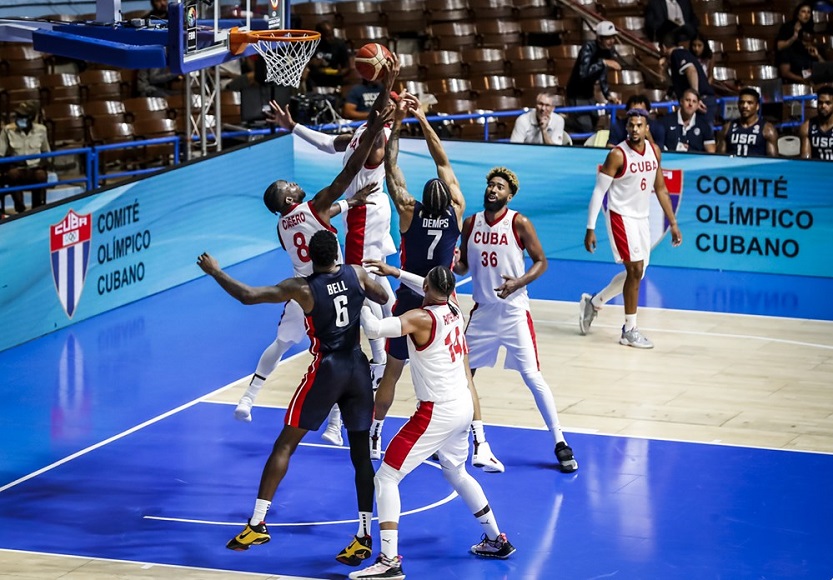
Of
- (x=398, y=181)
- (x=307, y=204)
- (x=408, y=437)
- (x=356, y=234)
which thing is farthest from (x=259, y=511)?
(x=356, y=234)

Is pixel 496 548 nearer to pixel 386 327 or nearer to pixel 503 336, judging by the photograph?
pixel 386 327

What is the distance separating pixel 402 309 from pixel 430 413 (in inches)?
77.4

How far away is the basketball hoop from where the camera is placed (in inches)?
450

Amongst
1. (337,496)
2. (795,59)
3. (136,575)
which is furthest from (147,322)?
(795,59)

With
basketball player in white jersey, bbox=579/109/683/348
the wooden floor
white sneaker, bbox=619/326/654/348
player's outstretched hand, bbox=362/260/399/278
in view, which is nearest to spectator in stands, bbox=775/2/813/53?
the wooden floor

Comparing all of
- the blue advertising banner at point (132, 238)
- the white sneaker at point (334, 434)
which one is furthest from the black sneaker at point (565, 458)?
the blue advertising banner at point (132, 238)

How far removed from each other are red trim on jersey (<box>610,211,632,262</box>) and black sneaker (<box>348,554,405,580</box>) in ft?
20.6

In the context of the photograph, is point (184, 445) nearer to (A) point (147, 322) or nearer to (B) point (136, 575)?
(B) point (136, 575)

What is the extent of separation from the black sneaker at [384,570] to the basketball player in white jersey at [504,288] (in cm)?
243

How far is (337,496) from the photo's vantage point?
10.3 meters

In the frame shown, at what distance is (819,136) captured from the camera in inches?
669

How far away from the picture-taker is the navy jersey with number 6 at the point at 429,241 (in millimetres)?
10406

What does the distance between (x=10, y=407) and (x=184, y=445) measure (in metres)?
1.88

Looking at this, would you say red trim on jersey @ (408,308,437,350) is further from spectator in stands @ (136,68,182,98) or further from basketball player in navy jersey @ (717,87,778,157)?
spectator in stands @ (136,68,182,98)
